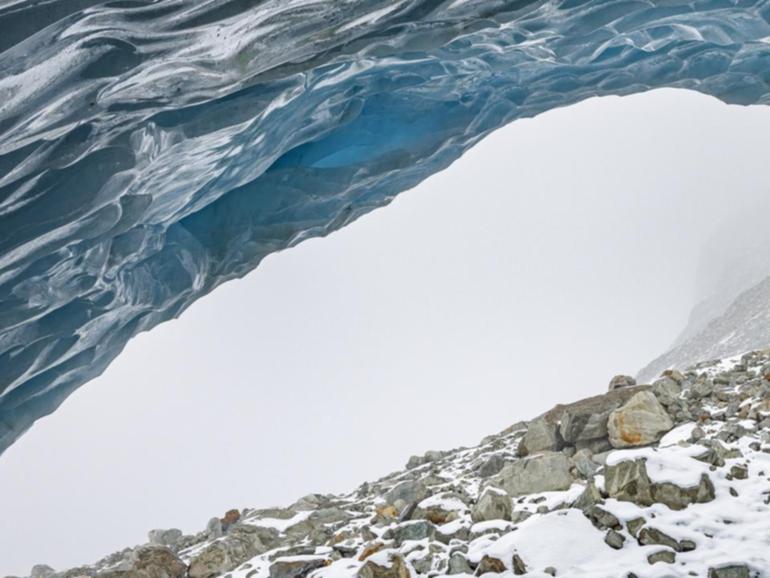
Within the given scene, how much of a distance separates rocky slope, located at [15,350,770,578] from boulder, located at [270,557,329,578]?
0.04 ft

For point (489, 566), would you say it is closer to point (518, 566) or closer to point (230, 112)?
point (518, 566)

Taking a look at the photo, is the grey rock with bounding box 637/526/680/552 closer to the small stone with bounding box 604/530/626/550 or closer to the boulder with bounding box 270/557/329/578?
the small stone with bounding box 604/530/626/550

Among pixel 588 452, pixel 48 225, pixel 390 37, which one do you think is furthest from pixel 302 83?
pixel 588 452

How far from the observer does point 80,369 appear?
28.6 feet

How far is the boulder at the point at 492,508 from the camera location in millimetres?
5125

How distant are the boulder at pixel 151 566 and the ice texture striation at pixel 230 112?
9.25ft

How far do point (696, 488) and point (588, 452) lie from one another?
1.49m

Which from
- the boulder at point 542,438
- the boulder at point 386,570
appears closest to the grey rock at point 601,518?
the boulder at point 386,570

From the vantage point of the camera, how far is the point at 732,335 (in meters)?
22.1

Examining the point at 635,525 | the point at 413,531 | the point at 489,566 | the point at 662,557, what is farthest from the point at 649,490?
the point at 413,531

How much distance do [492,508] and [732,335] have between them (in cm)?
2026

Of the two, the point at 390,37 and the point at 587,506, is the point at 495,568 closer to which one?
the point at 587,506

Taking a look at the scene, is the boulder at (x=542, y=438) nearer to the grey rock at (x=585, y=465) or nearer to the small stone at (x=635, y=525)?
the grey rock at (x=585, y=465)

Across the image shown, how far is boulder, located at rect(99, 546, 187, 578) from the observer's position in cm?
572
